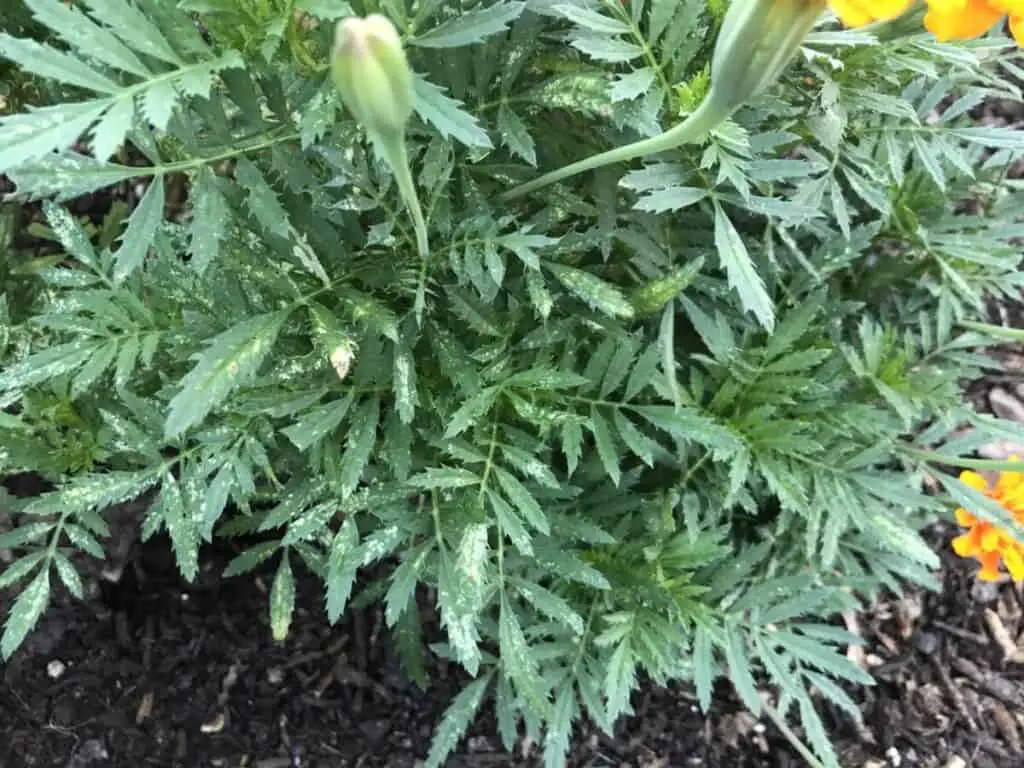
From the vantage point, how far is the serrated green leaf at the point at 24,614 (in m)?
0.96

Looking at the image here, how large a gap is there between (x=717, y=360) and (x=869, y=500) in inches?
9.9

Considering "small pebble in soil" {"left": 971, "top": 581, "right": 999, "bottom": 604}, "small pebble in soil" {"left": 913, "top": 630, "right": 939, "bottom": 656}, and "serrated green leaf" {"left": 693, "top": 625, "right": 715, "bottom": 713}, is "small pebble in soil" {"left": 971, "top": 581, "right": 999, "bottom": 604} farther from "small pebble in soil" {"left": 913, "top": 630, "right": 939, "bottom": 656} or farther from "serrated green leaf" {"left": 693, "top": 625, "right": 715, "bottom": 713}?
"serrated green leaf" {"left": 693, "top": 625, "right": 715, "bottom": 713}

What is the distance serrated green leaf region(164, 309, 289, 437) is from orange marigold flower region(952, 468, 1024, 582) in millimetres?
891

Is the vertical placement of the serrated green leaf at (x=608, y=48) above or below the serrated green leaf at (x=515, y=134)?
above

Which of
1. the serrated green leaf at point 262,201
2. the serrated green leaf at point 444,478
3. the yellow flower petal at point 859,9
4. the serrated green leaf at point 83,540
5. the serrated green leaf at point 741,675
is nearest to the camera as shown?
the yellow flower petal at point 859,9

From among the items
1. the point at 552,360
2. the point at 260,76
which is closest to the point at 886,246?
the point at 552,360

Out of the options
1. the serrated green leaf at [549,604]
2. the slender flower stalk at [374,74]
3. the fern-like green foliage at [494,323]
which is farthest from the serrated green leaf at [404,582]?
the slender flower stalk at [374,74]

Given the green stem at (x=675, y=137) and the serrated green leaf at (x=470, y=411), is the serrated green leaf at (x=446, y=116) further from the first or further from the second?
the serrated green leaf at (x=470, y=411)

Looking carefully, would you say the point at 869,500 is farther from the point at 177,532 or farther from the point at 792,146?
the point at 177,532

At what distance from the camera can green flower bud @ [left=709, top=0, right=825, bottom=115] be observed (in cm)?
59

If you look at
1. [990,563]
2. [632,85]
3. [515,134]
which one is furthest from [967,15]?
[990,563]

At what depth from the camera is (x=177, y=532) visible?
0.96 metres

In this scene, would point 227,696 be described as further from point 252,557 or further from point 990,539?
point 990,539

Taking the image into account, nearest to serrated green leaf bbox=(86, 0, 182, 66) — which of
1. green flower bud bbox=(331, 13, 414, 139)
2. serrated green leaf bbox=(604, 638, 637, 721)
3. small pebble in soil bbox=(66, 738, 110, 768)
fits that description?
green flower bud bbox=(331, 13, 414, 139)
